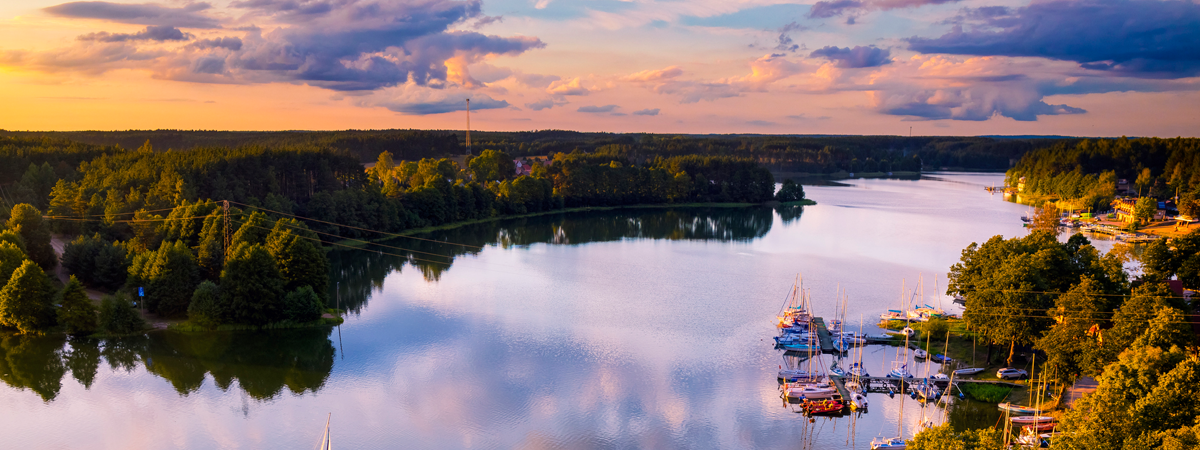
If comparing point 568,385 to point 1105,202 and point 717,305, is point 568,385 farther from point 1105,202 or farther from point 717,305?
point 1105,202

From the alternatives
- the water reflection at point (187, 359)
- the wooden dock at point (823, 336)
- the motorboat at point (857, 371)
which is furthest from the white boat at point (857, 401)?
the water reflection at point (187, 359)

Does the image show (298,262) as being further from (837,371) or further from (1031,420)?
(1031,420)

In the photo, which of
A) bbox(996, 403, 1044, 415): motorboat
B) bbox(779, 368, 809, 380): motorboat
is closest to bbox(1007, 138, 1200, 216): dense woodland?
bbox(996, 403, 1044, 415): motorboat

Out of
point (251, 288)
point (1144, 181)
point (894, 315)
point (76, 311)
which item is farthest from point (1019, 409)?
point (1144, 181)

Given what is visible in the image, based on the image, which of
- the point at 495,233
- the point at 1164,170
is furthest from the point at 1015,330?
the point at 1164,170

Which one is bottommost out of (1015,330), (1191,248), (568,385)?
(568,385)

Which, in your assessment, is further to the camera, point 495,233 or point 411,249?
point 495,233
